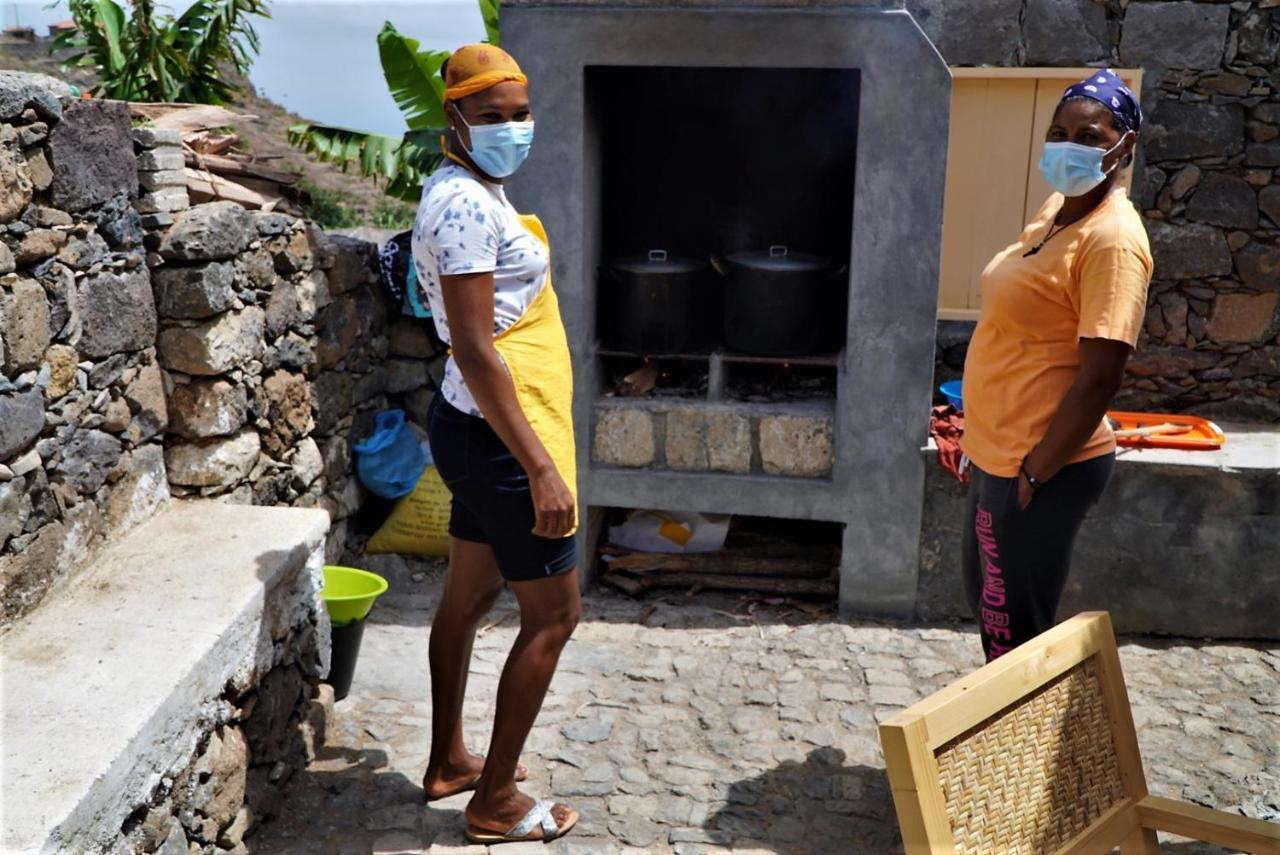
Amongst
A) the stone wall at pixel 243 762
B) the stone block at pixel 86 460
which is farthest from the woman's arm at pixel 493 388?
the stone block at pixel 86 460

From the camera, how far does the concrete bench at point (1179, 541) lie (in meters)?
5.27

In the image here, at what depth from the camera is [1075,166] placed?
11.1 ft

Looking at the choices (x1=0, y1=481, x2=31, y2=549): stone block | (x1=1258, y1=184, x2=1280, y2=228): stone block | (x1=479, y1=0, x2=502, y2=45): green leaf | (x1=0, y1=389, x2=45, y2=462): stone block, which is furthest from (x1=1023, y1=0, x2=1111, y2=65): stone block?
(x1=0, y1=481, x2=31, y2=549): stone block

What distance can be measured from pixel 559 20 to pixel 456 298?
247cm

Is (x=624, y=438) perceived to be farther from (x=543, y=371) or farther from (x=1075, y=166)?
(x=1075, y=166)

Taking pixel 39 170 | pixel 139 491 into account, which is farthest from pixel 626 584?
pixel 39 170

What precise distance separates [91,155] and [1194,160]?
5360 mm

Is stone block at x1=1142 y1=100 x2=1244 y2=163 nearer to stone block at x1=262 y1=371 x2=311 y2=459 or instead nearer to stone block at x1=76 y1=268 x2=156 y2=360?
stone block at x1=262 y1=371 x2=311 y2=459

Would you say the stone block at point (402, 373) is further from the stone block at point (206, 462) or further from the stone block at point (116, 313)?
the stone block at point (116, 313)

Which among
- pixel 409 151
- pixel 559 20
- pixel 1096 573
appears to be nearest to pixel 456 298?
pixel 559 20

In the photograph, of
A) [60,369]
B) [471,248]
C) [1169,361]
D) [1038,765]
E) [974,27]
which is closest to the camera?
[1038,765]

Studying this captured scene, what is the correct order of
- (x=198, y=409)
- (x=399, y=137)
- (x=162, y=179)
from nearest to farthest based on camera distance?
(x=162, y=179), (x=198, y=409), (x=399, y=137)

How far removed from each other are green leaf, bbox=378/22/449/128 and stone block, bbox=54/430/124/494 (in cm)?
400

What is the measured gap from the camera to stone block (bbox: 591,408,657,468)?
5.66 metres
